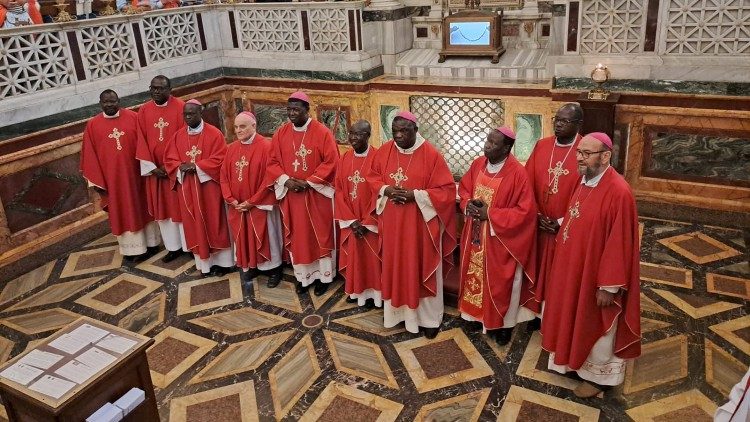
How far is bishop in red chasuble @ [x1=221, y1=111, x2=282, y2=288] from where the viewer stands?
5.68m

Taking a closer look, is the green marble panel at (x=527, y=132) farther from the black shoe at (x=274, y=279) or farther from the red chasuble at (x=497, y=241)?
the black shoe at (x=274, y=279)

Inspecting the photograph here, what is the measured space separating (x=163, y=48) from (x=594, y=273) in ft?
23.9

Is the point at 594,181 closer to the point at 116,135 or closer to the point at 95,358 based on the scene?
the point at 95,358

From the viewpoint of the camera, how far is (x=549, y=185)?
4.43 metres

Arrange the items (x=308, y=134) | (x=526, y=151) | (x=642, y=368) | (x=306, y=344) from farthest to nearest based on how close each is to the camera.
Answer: (x=526, y=151)
(x=308, y=134)
(x=306, y=344)
(x=642, y=368)

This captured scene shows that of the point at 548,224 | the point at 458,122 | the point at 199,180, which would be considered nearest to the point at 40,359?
the point at 199,180

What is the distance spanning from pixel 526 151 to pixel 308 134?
366 cm

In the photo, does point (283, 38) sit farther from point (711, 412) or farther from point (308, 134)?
point (711, 412)

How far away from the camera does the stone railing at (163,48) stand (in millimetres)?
6715

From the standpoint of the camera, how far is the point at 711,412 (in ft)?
12.8

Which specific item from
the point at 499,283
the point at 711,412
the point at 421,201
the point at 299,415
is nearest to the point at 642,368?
the point at 711,412

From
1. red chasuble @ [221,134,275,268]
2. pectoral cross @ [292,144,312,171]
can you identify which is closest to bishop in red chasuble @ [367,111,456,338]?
pectoral cross @ [292,144,312,171]

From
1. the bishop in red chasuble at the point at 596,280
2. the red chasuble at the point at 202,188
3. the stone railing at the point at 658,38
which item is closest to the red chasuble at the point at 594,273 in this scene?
the bishop in red chasuble at the point at 596,280

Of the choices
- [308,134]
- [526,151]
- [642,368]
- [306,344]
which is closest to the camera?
[642,368]
